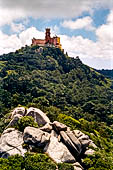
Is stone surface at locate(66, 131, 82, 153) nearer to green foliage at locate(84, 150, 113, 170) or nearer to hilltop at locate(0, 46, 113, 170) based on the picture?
hilltop at locate(0, 46, 113, 170)

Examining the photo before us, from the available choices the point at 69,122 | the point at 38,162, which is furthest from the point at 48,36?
the point at 38,162

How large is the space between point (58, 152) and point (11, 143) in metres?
7.37

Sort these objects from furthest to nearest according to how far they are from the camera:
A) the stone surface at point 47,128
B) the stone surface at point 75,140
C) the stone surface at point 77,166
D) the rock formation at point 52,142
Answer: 1. the stone surface at point 47,128
2. the stone surface at point 75,140
3. the rock formation at point 52,142
4. the stone surface at point 77,166

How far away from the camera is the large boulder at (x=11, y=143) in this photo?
104 feet

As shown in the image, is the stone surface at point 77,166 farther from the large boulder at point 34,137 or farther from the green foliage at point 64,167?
the large boulder at point 34,137

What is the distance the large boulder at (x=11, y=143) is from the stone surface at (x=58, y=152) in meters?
3.92

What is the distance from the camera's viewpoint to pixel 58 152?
3234 centimetres

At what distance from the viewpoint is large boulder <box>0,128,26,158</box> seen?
31.8m

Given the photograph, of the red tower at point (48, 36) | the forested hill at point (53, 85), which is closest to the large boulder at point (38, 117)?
the forested hill at point (53, 85)

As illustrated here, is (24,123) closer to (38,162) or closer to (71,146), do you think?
(71,146)

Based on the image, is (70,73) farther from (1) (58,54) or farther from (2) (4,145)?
(2) (4,145)

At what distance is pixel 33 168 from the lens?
27359 mm

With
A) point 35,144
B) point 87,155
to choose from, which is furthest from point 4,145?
point 87,155

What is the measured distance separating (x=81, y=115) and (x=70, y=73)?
5258cm
